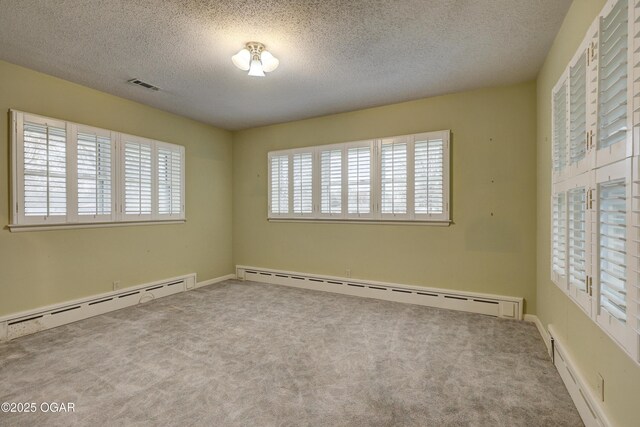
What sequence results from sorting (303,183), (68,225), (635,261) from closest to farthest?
1. (635,261)
2. (68,225)
3. (303,183)

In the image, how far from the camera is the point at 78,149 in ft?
11.3

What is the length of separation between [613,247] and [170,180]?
4.82m

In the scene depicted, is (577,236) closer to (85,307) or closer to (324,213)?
(324,213)

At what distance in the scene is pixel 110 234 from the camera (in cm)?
386

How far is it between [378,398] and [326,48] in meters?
2.85

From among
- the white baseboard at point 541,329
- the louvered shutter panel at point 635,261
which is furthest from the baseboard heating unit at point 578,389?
the louvered shutter panel at point 635,261

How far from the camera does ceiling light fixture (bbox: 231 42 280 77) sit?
103 inches

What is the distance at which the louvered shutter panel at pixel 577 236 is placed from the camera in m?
1.76

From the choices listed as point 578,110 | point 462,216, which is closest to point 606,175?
point 578,110

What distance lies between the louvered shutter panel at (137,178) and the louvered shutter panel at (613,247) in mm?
4649

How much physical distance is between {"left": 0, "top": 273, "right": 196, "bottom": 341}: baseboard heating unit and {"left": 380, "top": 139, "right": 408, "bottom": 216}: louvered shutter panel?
328 centimetres

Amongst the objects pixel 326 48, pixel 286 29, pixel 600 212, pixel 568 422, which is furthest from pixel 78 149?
pixel 568 422

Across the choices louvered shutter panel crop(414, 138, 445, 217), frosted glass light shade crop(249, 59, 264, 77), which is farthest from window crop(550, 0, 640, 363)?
frosted glass light shade crop(249, 59, 264, 77)

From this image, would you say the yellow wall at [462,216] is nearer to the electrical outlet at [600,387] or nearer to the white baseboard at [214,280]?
the white baseboard at [214,280]
